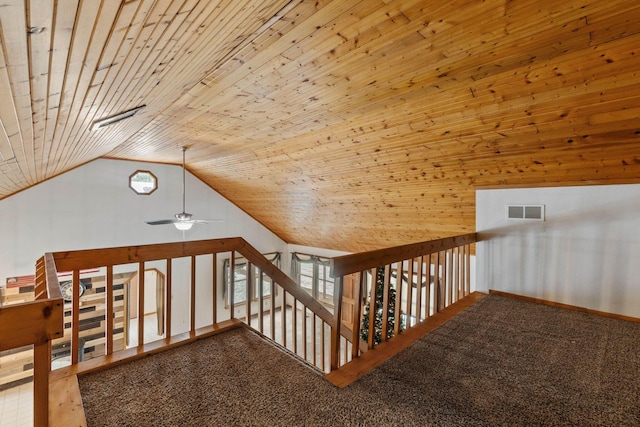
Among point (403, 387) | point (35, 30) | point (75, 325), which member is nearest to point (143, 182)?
point (75, 325)

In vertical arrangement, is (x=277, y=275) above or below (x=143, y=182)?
below

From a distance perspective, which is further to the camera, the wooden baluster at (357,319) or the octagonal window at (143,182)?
the octagonal window at (143,182)

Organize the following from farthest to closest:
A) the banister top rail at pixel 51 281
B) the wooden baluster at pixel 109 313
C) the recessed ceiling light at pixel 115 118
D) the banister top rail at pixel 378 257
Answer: the recessed ceiling light at pixel 115 118 → the wooden baluster at pixel 109 313 → the banister top rail at pixel 378 257 → the banister top rail at pixel 51 281

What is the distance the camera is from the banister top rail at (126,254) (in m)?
2.08

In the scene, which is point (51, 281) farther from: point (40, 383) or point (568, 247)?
point (568, 247)

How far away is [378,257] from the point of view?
7.59 feet

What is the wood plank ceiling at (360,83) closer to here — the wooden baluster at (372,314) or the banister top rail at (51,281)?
the banister top rail at (51,281)

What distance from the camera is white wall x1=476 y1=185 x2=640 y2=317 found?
3.04 metres

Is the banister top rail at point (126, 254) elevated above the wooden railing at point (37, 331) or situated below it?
above

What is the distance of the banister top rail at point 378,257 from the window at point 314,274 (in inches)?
229

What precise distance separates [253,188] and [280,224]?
1.98 m

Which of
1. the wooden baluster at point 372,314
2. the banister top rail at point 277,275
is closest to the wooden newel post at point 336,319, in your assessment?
the wooden baluster at point 372,314

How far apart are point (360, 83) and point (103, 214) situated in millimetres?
6339

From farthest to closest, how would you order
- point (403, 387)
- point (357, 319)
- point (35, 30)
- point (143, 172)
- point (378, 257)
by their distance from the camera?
point (143, 172)
point (378, 257)
point (357, 319)
point (403, 387)
point (35, 30)
